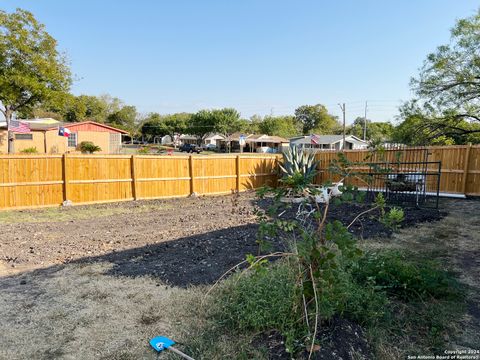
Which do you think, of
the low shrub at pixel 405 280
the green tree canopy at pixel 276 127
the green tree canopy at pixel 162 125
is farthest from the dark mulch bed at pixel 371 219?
the green tree canopy at pixel 162 125

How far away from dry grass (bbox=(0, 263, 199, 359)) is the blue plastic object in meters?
0.06

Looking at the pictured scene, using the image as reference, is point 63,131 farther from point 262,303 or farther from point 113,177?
point 262,303

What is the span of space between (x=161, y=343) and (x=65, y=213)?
694 cm

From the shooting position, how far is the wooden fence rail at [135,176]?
28.8 ft

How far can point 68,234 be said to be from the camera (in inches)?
247

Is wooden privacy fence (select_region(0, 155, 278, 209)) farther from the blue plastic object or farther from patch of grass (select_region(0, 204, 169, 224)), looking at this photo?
the blue plastic object

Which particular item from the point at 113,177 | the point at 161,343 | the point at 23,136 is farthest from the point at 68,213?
the point at 23,136

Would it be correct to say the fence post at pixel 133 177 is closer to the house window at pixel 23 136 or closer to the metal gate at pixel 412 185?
the metal gate at pixel 412 185

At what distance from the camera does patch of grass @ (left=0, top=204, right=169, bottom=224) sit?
7609 millimetres

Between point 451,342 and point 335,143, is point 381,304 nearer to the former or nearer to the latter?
point 451,342

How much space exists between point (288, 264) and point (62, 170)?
8.40 meters

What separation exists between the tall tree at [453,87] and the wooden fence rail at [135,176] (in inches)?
152

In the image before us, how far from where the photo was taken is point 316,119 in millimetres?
79625

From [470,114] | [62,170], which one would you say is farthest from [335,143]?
[62,170]
